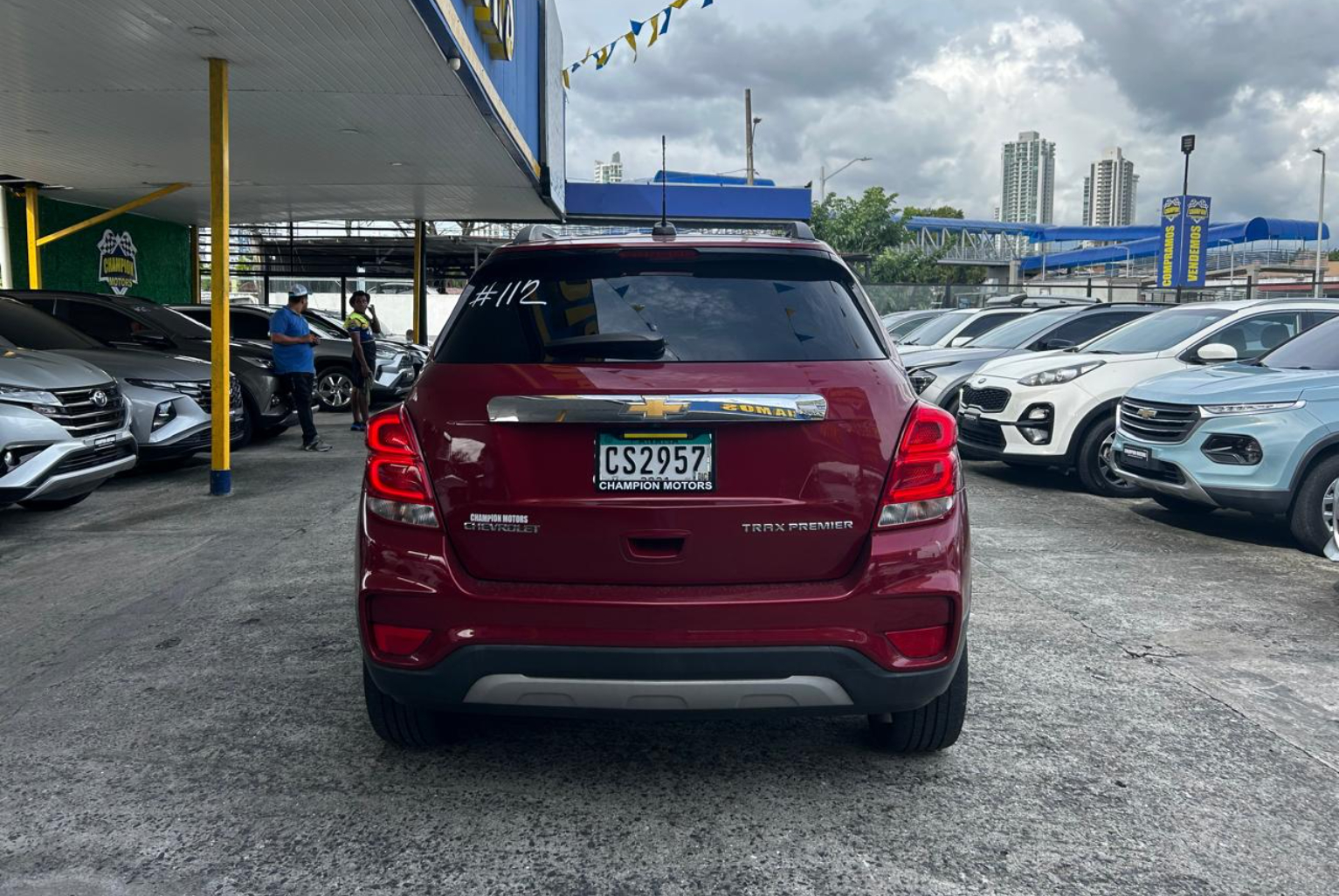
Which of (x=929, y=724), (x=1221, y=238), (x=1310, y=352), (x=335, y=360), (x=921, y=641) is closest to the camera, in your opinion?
(x=921, y=641)

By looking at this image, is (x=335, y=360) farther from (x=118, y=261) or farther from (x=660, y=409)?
(x=660, y=409)

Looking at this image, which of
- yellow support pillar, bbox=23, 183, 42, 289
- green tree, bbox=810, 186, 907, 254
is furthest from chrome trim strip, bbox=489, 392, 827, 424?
green tree, bbox=810, 186, 907, 254

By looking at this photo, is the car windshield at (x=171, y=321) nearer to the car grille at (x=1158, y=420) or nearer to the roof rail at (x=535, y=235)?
the car grille at (x=1158, y=420)

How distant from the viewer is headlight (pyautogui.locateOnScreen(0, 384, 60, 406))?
709cm

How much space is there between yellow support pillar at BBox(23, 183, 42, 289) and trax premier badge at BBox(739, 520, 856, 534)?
666 inches

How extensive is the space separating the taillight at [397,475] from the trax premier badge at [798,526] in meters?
0.86

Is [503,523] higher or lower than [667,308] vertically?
lower

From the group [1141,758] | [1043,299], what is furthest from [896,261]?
[1141,758]

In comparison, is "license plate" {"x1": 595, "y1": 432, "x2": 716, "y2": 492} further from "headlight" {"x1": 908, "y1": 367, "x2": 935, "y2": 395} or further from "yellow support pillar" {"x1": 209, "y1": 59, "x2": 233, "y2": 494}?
"headlight" {"x1": 908, "y1": 367, "x2": 935, "y2": 395}

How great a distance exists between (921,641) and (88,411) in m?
6.51

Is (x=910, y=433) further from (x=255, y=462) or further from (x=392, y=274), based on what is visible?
(x=392, y=274)

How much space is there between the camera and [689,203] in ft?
77.5

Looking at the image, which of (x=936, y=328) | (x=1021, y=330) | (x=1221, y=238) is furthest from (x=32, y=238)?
(x=1221, y=238)

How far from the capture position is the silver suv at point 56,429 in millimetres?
6902
